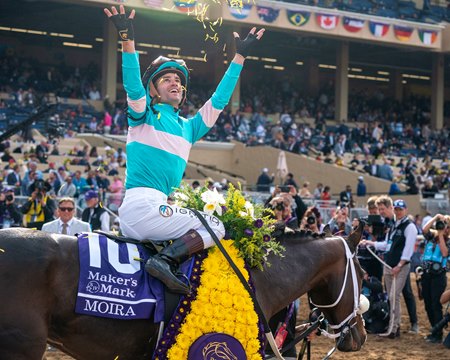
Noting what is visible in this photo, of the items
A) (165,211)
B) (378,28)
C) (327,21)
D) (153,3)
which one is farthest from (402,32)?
(165,211)

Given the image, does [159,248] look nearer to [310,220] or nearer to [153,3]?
[310,220]

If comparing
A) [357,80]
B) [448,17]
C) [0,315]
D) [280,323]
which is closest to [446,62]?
[448,17]

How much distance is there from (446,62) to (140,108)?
3770 cm

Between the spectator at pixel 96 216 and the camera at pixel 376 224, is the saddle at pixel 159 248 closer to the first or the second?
the spectator at pixel 96 216

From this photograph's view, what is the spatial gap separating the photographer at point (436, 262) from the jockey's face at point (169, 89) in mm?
6607

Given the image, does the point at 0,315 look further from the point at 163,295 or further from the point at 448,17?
the point at 448,17

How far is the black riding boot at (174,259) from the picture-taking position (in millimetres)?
4703

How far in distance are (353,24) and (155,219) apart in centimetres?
3014

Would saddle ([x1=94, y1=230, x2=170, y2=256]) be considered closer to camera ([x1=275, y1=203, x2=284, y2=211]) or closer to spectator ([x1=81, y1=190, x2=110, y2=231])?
camera ([x1=275, y1=203, x2=284, y2=211])

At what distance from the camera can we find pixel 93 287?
4.59 m

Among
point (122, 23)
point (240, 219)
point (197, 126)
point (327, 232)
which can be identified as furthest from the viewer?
point (327, 232)

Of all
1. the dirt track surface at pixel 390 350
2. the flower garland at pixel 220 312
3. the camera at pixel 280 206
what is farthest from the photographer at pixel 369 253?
the flower garland at pixel 220 312

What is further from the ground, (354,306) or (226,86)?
(226,86)

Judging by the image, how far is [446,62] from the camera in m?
40.4
